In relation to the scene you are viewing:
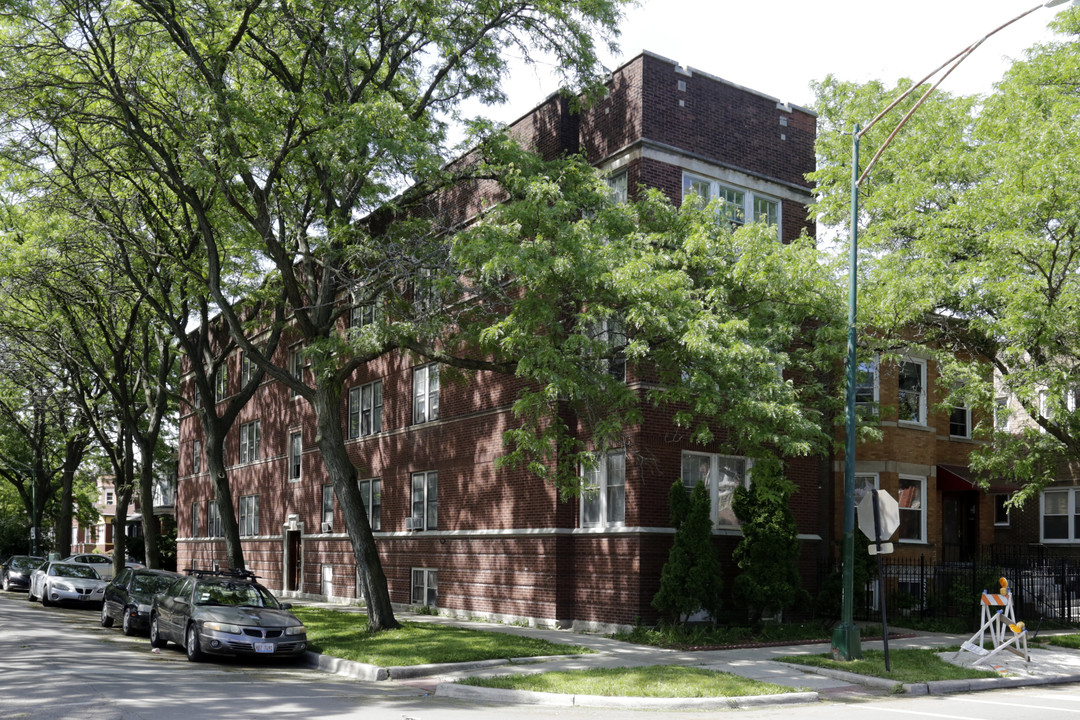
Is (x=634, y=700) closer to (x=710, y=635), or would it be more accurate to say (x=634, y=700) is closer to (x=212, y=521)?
(x=710, y=635)

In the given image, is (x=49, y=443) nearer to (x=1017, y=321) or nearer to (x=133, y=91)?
(x=133, y=91)

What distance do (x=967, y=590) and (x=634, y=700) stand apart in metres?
13.0

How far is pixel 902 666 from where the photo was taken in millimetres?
15906

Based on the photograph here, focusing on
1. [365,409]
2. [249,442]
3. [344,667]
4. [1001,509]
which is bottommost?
[344,667]

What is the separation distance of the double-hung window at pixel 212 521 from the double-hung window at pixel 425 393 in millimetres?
19837

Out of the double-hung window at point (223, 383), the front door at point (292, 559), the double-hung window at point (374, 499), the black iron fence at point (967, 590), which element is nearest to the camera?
the black iron fence at point (967, 590)

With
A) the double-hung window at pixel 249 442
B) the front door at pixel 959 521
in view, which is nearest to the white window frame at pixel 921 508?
the front door at pixel 959 521

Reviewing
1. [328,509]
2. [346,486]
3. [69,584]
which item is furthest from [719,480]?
[69,584]

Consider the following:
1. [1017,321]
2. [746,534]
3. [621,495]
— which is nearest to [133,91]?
[621,495]

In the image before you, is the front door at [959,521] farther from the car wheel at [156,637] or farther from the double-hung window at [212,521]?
the double-hung window at [212,521]

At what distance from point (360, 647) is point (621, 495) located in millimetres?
6408

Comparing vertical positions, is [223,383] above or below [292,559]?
above

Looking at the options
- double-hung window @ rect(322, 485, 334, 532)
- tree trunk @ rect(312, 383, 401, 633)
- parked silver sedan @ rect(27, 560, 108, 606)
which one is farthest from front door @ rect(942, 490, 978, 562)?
parked silver sedan @ rect(27, 560, 108, 606)

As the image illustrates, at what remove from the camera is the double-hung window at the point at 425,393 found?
27.0 metres
